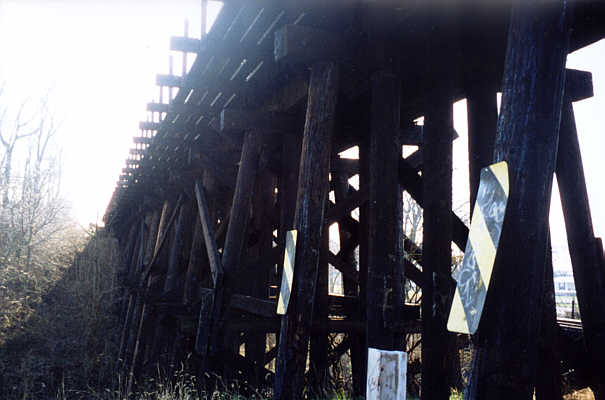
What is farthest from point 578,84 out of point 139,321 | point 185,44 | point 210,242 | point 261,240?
point 139,321

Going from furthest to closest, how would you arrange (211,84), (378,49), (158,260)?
(158,260), (211,84), (378,49)

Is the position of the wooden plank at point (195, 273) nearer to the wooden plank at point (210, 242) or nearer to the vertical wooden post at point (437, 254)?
the wooden plank at point (210, 242)

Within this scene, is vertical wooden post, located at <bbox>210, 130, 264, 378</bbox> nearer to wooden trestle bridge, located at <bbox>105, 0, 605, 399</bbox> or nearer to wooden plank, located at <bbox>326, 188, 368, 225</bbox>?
wooden trestle bridge, located at <bbox>105, 0, 605, 399</bbox>

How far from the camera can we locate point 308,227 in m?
3.25

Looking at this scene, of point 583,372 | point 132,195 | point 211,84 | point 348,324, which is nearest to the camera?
point 583,372

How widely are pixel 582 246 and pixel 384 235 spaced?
0.99 m

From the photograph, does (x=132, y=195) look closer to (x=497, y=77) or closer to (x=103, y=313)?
(x=103, y=313)

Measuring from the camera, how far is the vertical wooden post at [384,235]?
10.0 feet

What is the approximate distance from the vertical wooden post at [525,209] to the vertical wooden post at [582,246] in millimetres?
1088

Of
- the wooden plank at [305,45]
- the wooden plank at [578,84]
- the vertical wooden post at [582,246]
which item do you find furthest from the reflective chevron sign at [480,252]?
the wooden plank at [578,84]

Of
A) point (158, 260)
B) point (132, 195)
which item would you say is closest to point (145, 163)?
point (158, 260)

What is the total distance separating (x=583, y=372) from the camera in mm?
2791

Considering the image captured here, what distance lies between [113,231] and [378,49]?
2115cm

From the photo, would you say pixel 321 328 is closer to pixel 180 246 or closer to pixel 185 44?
pixel 185 44
